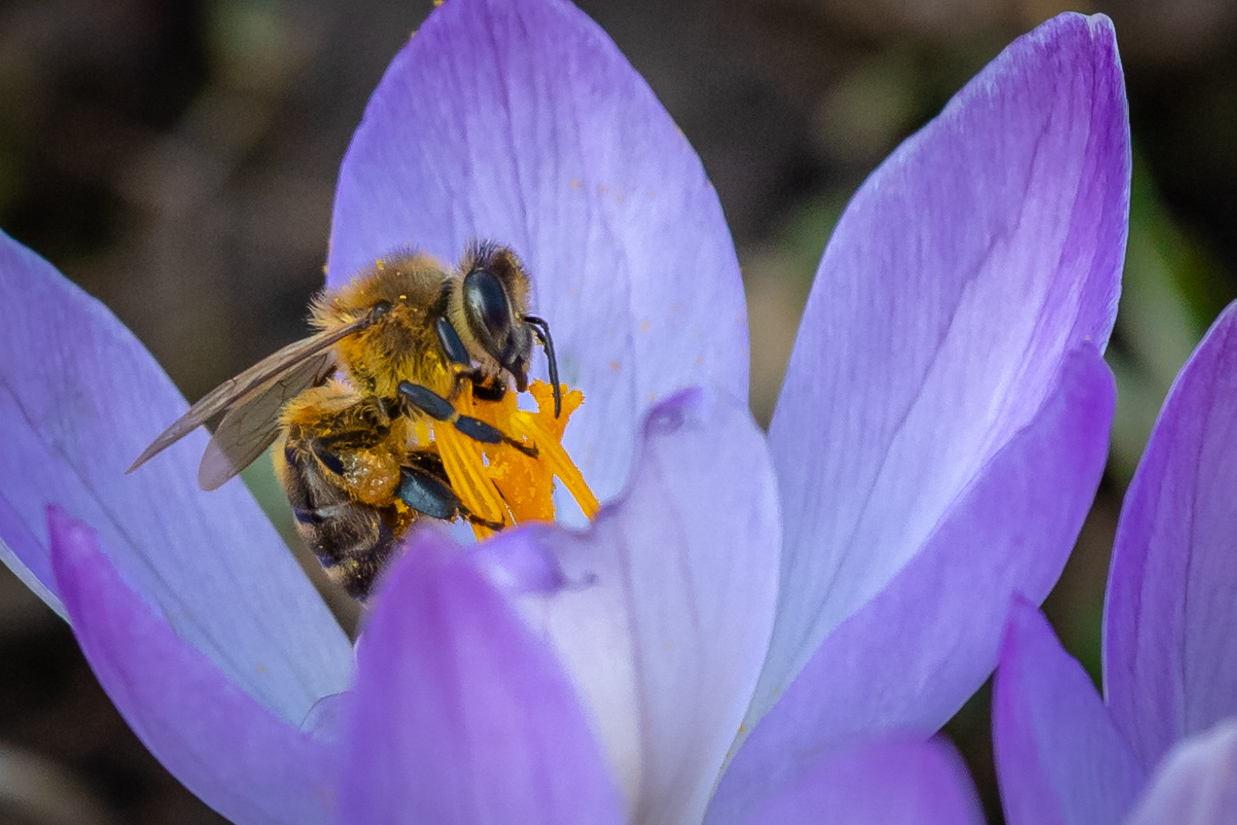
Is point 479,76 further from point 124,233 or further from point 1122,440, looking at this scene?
point 124,233

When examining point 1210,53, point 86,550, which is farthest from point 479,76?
point 1210,53

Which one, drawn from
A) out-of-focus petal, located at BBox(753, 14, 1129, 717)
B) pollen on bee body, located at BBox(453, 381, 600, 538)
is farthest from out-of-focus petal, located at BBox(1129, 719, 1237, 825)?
pollen on bee body, located at BBox(453, 381, 600, 538)

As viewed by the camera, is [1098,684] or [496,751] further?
[1098,684]

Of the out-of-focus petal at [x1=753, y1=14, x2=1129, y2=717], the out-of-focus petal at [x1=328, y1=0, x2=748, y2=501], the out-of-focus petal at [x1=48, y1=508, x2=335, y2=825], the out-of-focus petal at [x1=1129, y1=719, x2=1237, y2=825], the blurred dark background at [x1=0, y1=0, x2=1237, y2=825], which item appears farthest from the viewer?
the blurred dark background at [x1=0, y1=0, x2=1237, y2=825]

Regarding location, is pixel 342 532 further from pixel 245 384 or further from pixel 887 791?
pixel 887 791

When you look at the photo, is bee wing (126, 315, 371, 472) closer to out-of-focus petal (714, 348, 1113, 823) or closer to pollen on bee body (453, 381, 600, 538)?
pollen on bee body (453, 381, 600, 538)

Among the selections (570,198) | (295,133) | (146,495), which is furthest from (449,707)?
(295,133)

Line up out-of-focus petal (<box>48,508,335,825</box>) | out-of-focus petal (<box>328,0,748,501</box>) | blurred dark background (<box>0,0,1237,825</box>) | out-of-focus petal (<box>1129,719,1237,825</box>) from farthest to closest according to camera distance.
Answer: blurred dark background (<box>0,0,1237,825</box>)
out-of-focus petal (<box>328,0,748,501</box>)
out-of-focus petal (<box>48,508,335,825</box>)
out-of-focus petal (<box>1129,719,1237,825</box>)
